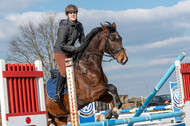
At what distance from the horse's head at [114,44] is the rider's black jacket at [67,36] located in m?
0.48

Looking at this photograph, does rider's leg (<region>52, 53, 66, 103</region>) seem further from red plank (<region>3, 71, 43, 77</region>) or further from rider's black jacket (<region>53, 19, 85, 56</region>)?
red plank (<region>3, 71, 43, 77</region>)

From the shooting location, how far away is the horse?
16.5 feet

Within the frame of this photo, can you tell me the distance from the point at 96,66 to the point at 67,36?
0.71 m

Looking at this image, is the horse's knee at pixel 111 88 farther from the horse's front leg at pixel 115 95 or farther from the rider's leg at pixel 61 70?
the rider's leg at pixel 61 70

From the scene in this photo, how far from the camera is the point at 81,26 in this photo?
5492 millimetres

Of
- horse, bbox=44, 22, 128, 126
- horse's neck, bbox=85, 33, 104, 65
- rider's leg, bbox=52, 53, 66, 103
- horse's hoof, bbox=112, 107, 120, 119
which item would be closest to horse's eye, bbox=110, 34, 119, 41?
horse, bbox=44, 22, 128, 126

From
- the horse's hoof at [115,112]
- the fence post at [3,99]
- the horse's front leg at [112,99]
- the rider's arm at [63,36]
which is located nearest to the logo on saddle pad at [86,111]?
the horse's front leg at [112,99]

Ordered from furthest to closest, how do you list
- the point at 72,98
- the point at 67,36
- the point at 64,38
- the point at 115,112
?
1. the point at 67,36
2. the point at 64,38
3. the point at 115,112
4. the point at 72,98

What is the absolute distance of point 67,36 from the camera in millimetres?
5234

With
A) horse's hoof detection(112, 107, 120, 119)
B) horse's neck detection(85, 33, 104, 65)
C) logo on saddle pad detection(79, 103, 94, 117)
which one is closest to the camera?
horse's hoof detection(112, 107, 120, 119)

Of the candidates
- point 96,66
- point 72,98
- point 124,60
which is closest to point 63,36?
point 96,66

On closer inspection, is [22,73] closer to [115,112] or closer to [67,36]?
[67,36]

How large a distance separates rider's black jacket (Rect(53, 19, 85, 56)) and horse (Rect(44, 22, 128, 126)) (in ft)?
0.74

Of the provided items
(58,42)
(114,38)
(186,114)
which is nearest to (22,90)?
(58,42)
